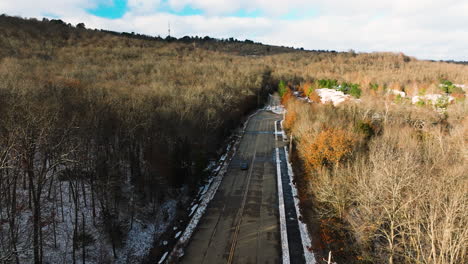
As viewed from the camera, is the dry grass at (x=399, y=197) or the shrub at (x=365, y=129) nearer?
the dry grass at (x=399, y=197)

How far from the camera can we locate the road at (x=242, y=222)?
20516mm

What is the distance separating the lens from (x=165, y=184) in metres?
29.5

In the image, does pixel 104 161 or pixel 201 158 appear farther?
pixel 201 158

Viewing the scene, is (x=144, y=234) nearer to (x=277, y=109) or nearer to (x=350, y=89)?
(x=277, y=109)

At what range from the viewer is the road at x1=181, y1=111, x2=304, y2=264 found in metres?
20.5

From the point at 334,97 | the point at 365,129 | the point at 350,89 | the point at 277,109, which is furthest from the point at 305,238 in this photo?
the point at 350,89

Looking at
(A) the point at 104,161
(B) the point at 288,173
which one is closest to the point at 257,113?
(B) the point at 288,173

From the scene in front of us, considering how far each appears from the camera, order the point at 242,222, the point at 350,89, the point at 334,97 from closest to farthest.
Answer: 1. the point at 242,222
2. the point at 334,97
3. the point at 350,89

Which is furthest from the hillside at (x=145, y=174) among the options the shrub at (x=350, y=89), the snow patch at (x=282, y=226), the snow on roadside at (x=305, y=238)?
the shrub at (x=350, y=89)

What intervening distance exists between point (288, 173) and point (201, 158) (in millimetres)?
13635

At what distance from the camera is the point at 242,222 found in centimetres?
2498

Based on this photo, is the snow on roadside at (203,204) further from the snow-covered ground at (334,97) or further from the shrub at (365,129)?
the snow-covered ground at (334,97)

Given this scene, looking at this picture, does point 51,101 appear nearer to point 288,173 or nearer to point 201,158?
point 201,158

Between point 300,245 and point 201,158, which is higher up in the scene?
point 201,158
